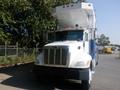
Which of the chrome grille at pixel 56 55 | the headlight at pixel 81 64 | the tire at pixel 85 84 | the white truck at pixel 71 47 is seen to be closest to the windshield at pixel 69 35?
the white truck at pixel 71 47

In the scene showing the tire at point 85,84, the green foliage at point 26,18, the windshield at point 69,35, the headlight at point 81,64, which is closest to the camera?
the headlight at point 81,64

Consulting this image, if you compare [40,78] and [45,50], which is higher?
[45,50]

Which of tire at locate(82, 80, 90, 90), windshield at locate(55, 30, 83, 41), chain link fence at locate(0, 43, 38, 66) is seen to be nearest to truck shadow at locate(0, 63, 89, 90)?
tire at locate(82, 80, 90, 90)

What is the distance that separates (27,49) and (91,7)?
12.8 meters

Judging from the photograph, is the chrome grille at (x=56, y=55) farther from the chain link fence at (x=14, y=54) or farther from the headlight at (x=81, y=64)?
the chain link fence at (x=14, y=54)

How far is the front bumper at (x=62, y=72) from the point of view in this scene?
476 inches

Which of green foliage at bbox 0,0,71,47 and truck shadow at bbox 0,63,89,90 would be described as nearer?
truck shadow at bbox 0,63,89,90

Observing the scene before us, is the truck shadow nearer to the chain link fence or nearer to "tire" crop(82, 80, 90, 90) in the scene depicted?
"tire" crop(82, 80, 90, 90)

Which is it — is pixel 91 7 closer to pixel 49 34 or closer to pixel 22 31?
pixel 49 34

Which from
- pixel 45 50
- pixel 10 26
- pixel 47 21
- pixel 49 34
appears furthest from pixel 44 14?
pixel 45 50

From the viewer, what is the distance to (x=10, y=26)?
78.9 feet

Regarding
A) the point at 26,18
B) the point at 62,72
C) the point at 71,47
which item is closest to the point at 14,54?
the point at 26,18

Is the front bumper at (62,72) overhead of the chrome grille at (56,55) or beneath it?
beneath

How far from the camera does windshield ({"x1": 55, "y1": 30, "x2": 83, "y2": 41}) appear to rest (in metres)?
14.1
